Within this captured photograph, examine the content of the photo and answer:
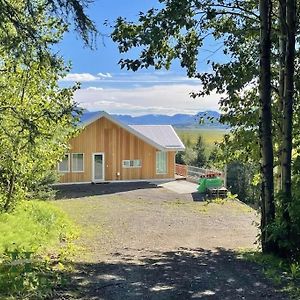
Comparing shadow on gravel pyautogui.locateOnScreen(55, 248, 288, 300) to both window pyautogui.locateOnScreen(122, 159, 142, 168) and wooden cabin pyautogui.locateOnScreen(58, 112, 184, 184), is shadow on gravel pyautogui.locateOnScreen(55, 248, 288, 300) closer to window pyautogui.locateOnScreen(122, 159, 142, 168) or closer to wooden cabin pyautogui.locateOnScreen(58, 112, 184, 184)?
wooden cabin pyautogui.locateOnScreen(58, 112, 184, 184)

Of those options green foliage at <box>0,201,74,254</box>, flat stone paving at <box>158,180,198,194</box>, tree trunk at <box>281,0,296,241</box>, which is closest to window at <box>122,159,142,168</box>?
flat stone paving at <box>158,180,198,194</box>

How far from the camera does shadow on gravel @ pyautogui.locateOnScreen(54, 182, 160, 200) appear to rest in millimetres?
27406

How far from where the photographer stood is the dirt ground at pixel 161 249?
642cm

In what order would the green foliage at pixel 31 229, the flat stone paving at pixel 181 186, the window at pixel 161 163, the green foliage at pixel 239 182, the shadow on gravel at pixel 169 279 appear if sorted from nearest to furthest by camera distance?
the shadow on gravel at pixel 169 279 → the green foliage at pixel 31 229 → the flat stone paving at pixel 181 186 → the green foliage at pixel 239 182 → the window at pixel 161 163

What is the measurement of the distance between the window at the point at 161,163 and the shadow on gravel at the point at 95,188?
250 centimetres

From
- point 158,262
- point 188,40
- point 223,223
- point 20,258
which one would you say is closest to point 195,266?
point 158,262

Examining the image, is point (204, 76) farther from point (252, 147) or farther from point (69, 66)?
point (69, 66)

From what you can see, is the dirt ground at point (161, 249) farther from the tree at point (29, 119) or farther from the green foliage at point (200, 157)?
the green foliage at point (200, 157)

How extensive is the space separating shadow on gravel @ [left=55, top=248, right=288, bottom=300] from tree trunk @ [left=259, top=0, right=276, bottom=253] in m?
1.15

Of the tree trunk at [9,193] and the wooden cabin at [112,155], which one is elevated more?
the wooden cabin at [112,155]

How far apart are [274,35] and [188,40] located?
214cm

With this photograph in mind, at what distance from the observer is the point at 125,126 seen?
111 ft

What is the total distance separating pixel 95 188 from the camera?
3062 centimetres

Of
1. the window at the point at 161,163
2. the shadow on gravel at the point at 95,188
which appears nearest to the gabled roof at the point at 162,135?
the window at the point at 161,163
